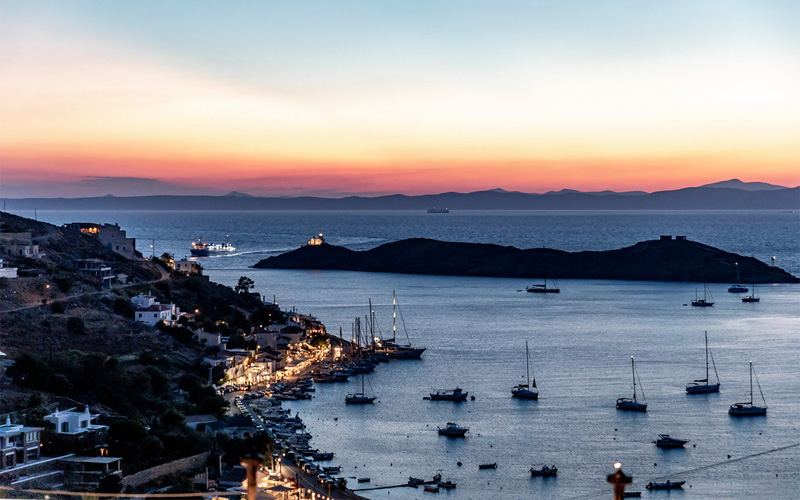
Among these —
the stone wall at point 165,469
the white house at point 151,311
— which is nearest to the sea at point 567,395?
the stone wall at point 165,469

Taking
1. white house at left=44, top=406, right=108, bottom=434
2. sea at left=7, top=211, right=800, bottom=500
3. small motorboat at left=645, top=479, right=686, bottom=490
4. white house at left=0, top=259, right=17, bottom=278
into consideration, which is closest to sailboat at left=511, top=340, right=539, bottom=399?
sea at left=7, top=211, right=800, bottom=500

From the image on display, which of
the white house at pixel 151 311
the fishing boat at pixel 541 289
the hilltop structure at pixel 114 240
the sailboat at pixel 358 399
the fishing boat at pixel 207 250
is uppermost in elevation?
the hilltop structure at pixel 114 240

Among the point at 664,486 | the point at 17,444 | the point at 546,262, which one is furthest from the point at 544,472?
the point at 546,262

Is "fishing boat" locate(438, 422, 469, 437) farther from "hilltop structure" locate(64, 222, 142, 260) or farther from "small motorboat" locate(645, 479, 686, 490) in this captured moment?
"hilltop structure" locate(64, 222, 142, 260)

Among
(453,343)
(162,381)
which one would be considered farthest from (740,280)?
(162,381)

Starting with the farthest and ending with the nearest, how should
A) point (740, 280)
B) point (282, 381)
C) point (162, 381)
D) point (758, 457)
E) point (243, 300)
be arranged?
1. point (740, 280)
2. point (243, 300)
3. point (282, 381)
4. point (162, 381)
5. point (758, 457)

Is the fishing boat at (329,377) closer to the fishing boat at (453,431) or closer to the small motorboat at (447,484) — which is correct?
the fishing boat at (453,431)

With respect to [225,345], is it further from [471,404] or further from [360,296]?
[360,296]
